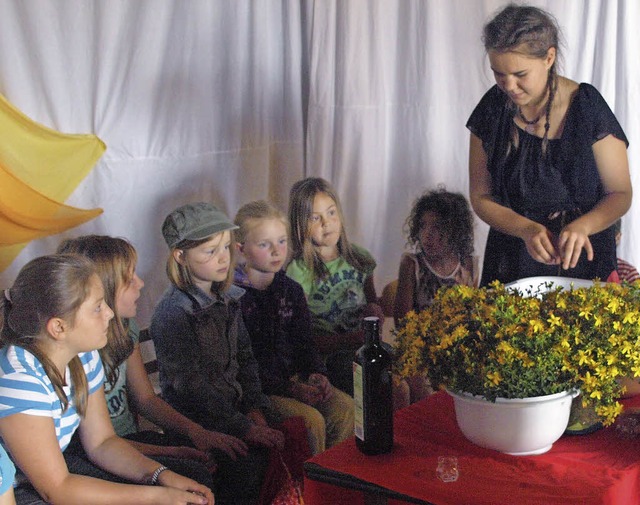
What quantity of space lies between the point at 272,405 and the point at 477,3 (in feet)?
5.60

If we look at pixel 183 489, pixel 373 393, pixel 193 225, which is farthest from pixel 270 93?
pixel 373 393

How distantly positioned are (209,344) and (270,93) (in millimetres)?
1337

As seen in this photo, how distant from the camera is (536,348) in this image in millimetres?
1419

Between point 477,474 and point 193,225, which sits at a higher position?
point 193,225

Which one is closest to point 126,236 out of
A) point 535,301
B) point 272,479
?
point 272,479

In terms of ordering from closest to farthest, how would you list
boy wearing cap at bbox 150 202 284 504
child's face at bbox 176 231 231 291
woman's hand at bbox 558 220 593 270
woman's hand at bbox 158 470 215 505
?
woman's hand at bbox 158 470 215 505 < woman's hand at bbox 558 220 593 270 < boy wearing cap at bbox 150 202 284 504 < child's face at bbox 176 231 231 291

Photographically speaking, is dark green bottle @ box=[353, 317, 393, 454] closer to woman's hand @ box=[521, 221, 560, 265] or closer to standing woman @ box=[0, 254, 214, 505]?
standing woman @ box=[0, 254, 214, 505]

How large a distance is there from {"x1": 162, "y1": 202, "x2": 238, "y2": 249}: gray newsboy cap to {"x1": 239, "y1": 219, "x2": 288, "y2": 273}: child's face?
0.13 m

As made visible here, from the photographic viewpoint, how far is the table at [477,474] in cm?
139

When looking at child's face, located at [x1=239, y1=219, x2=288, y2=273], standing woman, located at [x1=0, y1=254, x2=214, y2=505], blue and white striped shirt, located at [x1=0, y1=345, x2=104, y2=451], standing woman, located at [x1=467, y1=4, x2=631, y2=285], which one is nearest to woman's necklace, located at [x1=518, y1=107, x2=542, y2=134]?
standing woman, located at [x1=467, y1=4, x2=631, y2=285]

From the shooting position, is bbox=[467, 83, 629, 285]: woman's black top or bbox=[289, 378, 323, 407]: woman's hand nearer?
bbox=[467, 83, 629, 285]: woman's black top

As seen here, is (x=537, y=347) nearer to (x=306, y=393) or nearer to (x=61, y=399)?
(x=61, y=399)

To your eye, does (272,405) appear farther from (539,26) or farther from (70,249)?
(539,26)

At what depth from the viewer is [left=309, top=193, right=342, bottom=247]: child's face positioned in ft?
8.95
